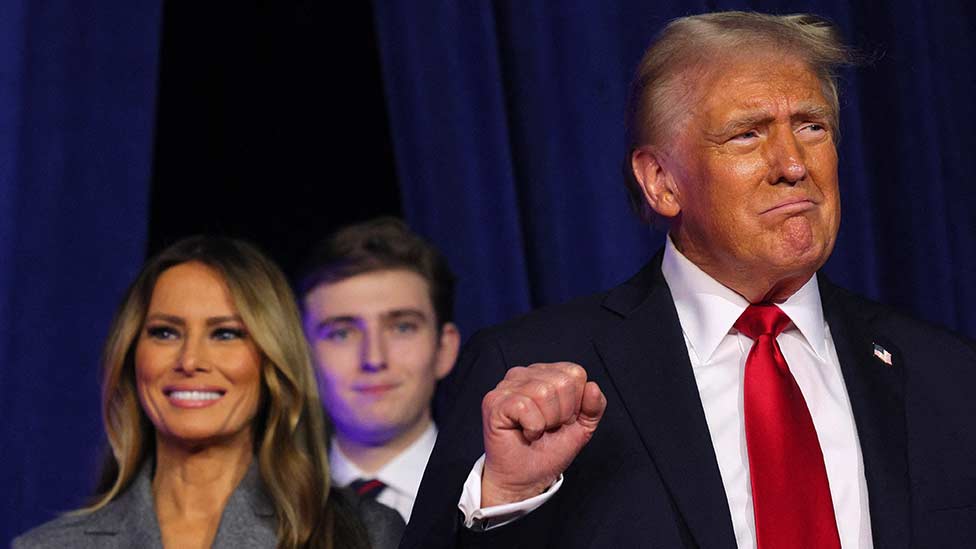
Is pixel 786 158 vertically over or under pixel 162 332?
over

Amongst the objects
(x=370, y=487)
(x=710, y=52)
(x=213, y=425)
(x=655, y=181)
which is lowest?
(x=370, y=487)

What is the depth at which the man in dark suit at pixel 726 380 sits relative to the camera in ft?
5.26

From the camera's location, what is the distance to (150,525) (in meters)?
2.40

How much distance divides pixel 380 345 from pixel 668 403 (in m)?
1.39

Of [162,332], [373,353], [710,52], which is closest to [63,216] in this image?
[162,332]

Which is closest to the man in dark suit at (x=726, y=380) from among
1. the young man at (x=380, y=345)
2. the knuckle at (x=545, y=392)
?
the knuckle at (x=545, y=392)

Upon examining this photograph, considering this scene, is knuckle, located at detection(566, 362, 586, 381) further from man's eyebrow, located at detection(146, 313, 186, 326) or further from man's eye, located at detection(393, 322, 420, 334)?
man's eye, located at detection(393, 322, 420, 334)

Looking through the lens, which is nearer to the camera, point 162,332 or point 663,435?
point 663,435

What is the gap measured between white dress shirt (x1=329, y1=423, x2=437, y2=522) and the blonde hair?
38 centimetres

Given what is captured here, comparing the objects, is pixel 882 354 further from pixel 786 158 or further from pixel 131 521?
pixel 131 521

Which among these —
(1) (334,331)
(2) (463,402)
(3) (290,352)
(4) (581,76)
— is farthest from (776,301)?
(1) (334,331)

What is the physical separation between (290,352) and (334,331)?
549 millimetres

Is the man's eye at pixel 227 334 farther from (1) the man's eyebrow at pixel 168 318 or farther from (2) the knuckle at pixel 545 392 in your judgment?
(2) the knuckle at pixel 545 392

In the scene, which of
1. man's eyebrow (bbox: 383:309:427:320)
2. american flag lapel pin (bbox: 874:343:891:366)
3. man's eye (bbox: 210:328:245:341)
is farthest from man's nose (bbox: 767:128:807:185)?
man's eyebrow (bbox: 383:309:427:320)
